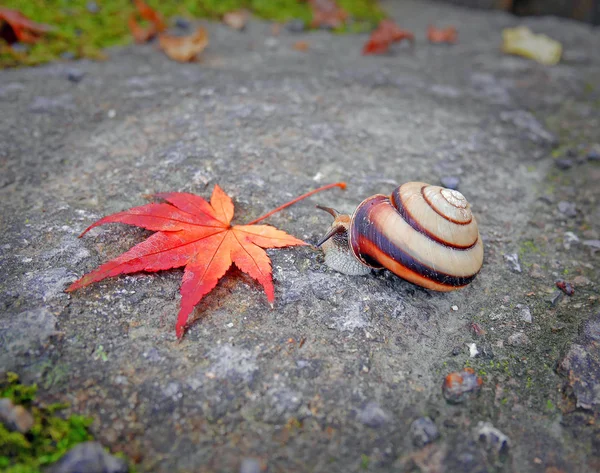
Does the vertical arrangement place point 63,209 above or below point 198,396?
above

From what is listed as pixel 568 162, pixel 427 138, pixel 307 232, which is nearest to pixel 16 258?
pixel 307 232

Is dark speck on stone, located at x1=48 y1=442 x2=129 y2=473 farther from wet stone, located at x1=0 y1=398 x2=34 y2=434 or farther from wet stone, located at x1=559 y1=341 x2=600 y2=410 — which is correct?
Result: wet stone, located at x1=559 y1=341 x2=600 y2=410

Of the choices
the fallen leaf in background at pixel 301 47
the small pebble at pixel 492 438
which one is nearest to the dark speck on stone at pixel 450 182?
the small pebble at pixel 492 438

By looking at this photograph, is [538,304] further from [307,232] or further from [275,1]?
[275,1]

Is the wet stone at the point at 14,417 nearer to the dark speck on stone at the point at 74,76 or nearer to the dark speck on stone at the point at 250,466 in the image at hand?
the dark speck on stone at the point at 250,466

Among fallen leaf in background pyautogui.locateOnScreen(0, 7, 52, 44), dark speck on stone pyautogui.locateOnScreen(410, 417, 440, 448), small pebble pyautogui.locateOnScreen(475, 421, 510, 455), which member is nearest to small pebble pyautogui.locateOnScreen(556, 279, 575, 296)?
small pebble pyautogui.locateOnScreen(475, 421, 510, 455)


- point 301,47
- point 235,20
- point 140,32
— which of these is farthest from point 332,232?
point 235,20
